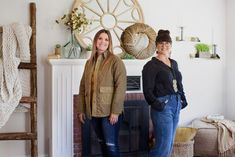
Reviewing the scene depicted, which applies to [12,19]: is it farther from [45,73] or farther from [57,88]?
[57,88]

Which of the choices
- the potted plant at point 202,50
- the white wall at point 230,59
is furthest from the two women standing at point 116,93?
the white wall at point 230,59

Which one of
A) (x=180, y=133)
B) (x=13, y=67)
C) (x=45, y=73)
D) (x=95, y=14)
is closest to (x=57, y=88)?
(x=45, y=73)

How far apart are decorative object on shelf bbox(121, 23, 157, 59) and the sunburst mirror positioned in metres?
0.16

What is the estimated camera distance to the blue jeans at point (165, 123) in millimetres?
2562

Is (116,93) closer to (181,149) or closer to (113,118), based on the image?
(113,118)

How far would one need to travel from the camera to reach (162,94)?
8.42 ft

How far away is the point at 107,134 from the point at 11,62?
119cm

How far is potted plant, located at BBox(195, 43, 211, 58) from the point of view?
13.0 feet

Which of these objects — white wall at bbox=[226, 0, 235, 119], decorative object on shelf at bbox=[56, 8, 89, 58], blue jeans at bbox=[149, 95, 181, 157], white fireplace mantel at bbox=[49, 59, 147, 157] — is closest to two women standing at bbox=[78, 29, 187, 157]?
blue jeans at bbox=[149, 95, 181, 157]

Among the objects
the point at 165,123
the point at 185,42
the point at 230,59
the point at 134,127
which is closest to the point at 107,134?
the point at 165,123

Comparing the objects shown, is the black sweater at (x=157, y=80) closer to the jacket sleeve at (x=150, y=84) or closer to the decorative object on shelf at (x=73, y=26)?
the jacket sleeve at (x=150, y=84)

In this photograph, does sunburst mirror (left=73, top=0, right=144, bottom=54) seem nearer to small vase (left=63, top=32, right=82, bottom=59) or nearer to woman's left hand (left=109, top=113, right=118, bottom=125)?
small vase (left=63, top=32, right=82, bottom=59)

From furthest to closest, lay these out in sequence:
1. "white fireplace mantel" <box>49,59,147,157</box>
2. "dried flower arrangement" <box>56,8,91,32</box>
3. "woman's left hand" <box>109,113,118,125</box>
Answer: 1. "dried flower arrangement" <box>56,8,91,32</box>
2. "white fireplace mantel" <box>49,59,147,157</box>
3. "woman's left hand" <box>109,113,118,125</box>

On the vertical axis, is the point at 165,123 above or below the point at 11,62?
below
